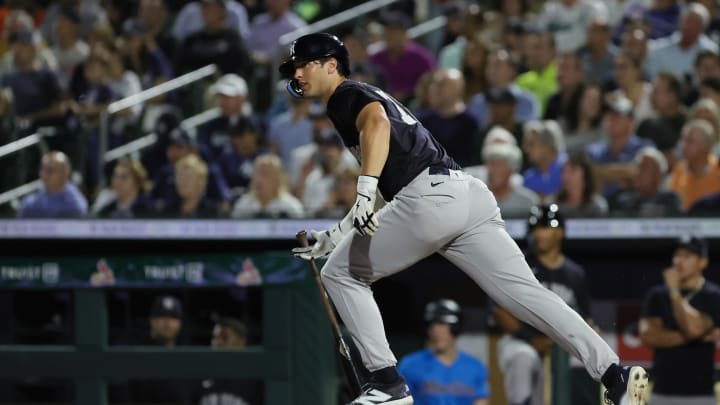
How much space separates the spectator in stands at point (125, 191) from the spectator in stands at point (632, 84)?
3491mm

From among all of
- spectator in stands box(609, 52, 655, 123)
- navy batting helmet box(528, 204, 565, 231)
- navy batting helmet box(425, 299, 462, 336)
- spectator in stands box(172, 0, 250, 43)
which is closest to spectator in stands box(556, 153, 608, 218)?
navy batting helmet box(528, 204, 565, 231)

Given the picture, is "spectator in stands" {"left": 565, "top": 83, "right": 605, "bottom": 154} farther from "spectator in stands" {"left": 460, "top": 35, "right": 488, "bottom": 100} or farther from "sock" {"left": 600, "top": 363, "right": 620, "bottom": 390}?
"sock" {"left": 600, "top": 363, "right": 620, "bottom": 390}

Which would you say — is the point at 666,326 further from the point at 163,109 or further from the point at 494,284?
the point at 163,109

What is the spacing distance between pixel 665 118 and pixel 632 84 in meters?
0.64

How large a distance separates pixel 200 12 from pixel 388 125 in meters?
7.60

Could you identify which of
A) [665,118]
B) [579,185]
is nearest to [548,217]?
[579,185]

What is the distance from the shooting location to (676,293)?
6.85 meters

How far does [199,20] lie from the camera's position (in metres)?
11.7

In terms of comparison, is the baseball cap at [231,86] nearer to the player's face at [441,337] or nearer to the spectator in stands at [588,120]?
the spectator in stands at [588,120]

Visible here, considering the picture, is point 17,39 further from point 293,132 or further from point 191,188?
point 191,188

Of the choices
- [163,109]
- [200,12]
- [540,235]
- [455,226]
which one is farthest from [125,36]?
[455,226]

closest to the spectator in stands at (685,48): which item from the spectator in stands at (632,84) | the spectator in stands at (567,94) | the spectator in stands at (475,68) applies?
the spectator in stands at (632,84)

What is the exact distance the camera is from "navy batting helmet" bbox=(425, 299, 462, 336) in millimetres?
6773

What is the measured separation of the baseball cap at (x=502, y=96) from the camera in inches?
362
